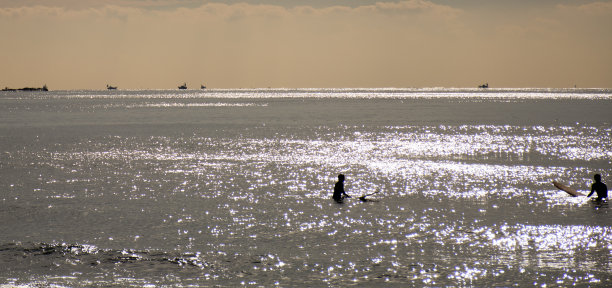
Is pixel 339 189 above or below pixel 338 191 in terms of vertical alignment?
above

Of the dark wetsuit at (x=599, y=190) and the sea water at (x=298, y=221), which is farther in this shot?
the dark wetsuit at (x=599, y=190)

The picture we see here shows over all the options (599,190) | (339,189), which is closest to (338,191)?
(339,189)

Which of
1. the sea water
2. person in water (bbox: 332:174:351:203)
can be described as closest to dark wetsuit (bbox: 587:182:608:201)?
the sea water

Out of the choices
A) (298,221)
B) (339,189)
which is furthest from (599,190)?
(298,221)

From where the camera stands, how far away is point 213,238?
88.6ft

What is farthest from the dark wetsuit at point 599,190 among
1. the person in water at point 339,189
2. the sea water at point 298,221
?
the person in water at point 339,189

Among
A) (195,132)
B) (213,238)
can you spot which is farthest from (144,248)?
(195,132)

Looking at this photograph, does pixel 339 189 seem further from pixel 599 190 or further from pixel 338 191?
pixel 599 190

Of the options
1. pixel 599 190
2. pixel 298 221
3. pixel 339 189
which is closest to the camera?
pixel 298 221

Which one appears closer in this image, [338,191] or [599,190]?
[599,190]

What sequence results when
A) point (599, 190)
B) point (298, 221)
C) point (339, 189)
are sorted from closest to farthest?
point (298, 221) < point (599, 190) < point (339, 189)

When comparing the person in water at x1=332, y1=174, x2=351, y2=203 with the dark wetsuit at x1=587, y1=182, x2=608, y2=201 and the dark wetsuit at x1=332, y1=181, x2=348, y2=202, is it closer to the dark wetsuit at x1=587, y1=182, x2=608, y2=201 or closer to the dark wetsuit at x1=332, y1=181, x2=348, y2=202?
the dark wetsuit at x1=332, y1=181, x2=348, y2=202

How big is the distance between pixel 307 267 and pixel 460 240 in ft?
23.4

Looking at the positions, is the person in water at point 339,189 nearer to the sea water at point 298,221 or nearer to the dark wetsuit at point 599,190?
the sea water at point 298,221
